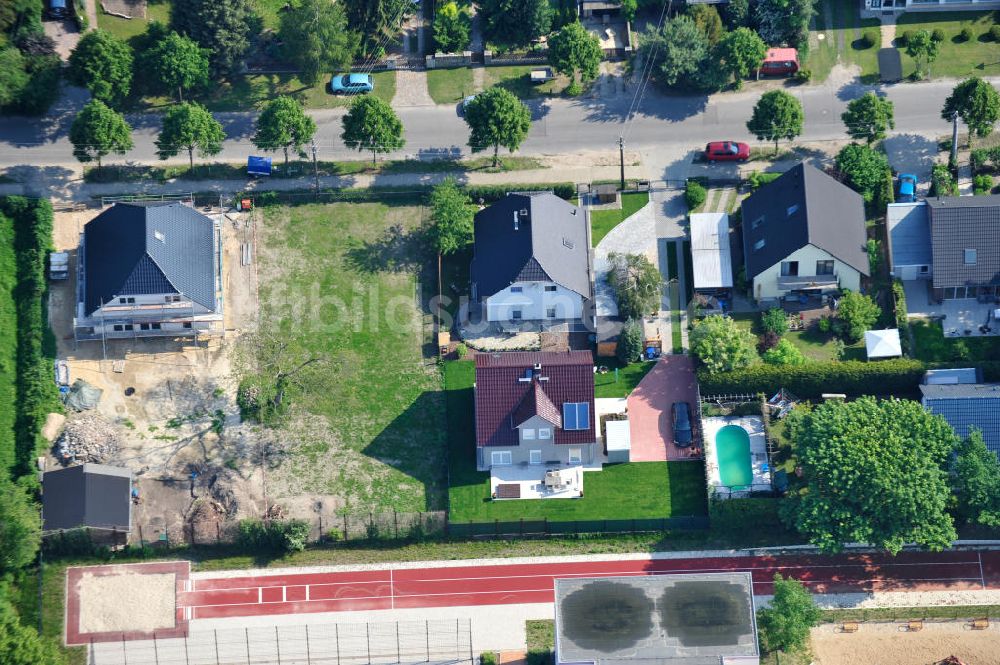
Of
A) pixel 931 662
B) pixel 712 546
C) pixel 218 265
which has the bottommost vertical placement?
pixel 931 662

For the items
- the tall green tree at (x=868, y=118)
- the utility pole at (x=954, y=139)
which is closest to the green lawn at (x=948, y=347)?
the utility pole at (x=954, y=139)

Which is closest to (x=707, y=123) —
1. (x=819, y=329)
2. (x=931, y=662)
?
(x=819, y=329)

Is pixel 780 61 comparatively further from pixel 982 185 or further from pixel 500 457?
pixel 500 457

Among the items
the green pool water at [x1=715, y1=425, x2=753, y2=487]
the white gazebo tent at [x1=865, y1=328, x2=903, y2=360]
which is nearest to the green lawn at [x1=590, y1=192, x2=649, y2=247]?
the green pool water at [x1=715, y1=425, x2=753, y2=487]

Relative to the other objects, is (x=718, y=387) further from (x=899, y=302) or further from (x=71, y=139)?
(x=71, y=139)

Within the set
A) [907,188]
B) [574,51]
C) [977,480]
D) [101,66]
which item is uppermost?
[101,66]

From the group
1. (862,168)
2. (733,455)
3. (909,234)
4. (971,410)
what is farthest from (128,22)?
(971,410)

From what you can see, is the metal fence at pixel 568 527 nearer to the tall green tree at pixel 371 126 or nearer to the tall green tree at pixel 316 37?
the tall green tree at pixel 371 126
